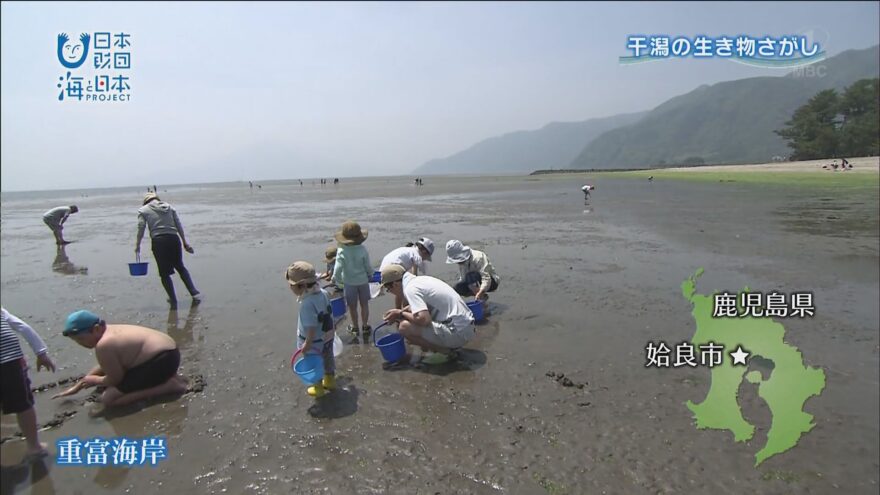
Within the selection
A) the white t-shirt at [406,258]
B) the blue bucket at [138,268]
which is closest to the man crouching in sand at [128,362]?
the white t-shirt at [406,258]

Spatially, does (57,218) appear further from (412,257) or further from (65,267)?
(412,257)

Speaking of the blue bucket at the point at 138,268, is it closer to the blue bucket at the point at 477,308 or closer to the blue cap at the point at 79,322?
the blue cap at the point at 79,322

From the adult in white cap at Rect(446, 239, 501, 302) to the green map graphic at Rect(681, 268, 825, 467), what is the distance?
3194 mm

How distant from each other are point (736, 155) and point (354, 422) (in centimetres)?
24455

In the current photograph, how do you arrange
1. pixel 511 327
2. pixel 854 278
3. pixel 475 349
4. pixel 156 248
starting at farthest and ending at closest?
pixel 854 278 → pixel 156 248 → pixel 511 327 → pixel 475 349

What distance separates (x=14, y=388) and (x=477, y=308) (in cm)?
518

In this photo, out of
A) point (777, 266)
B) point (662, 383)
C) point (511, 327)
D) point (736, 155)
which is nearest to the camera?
point (662, 383)

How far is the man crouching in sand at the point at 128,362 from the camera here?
167 inches

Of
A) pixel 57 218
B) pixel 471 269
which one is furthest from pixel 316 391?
pixel 57 218

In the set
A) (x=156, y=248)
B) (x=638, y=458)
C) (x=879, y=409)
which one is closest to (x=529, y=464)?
(x=638, y=458)

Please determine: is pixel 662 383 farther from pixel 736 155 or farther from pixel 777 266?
pixel 736 155

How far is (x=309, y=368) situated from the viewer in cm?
452

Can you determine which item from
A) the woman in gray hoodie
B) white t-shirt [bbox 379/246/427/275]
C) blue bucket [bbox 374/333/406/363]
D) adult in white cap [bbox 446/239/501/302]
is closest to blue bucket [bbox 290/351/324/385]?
blue bucket [bbox 374/333/406/363]

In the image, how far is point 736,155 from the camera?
199375mm
